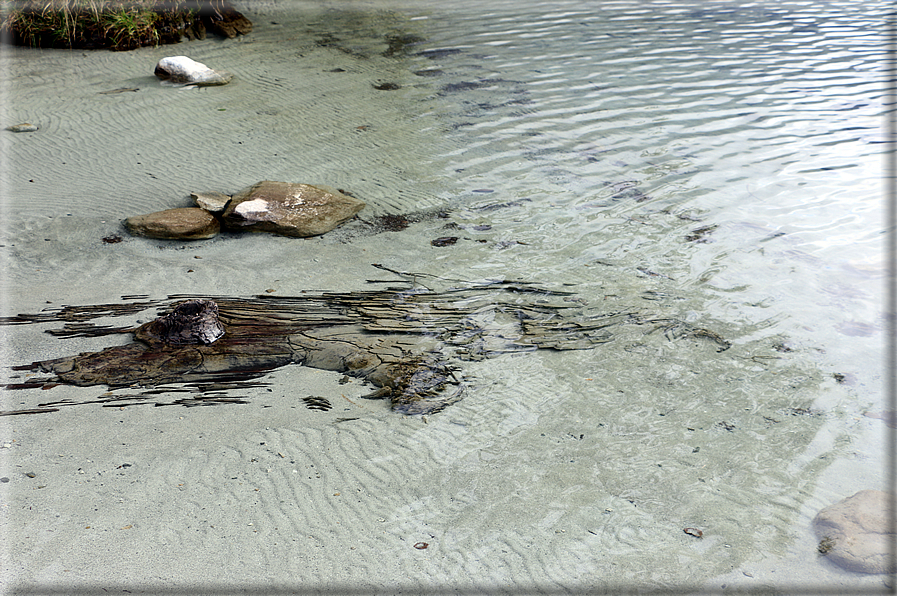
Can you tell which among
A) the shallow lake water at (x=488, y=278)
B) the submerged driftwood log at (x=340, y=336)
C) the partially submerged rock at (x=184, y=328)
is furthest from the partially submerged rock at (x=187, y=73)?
the partially submerged rock at (x=184, y=328)

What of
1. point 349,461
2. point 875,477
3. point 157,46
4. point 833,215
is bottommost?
point 875,477

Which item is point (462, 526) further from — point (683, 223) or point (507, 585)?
point (683, 223)

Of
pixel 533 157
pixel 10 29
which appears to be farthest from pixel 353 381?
pixel 10 29

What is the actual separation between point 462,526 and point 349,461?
0.76 meters

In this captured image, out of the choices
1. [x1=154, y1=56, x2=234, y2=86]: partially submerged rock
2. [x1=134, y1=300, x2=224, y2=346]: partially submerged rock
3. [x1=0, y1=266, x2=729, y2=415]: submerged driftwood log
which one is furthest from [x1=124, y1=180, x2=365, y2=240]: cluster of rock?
[x1=154, y1=56, x2=234, y2=86]: partially submerged rock

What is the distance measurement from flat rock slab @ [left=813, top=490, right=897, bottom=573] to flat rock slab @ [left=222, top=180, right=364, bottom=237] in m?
4.86

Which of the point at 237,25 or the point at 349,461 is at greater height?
the point at 237,25

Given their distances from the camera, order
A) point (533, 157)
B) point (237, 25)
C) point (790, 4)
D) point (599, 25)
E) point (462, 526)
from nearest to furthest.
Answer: point (462, 526) → point (533, 157) → point (237, 25) → point (599, 25) → point (790, 4)

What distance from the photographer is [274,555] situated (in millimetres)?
2877

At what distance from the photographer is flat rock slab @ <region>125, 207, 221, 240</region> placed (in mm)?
5973

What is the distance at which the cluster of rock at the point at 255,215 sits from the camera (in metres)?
6.02

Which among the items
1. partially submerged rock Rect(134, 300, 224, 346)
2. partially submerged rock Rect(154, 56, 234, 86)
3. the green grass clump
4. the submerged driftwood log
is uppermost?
the green grass clump

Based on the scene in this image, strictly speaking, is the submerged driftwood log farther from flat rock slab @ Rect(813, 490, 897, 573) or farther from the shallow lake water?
flat rock slab @ Rect(813, 490, 897, 573)

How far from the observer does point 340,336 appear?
450cm
